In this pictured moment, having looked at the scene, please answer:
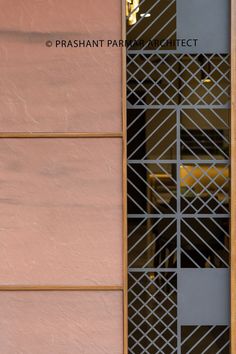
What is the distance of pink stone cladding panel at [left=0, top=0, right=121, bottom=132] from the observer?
3705 millimetres

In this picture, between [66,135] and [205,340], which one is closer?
[66,135]

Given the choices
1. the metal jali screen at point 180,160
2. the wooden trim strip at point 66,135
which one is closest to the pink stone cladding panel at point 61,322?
the metal jali screen at point 180,160

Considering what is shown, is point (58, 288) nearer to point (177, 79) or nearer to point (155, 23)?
point (177, 79)

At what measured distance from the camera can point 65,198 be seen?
3.74 meters

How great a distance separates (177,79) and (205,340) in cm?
211

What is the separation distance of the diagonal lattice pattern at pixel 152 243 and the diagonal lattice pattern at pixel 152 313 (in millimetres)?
98

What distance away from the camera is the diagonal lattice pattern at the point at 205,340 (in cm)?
385

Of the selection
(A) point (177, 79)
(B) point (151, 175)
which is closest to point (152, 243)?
(B) point (151, 175)

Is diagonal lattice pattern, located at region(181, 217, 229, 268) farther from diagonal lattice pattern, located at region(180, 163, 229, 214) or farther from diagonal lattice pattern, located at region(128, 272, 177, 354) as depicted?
diagonal lattice pattern, located at region(128, 272, 177, 354)

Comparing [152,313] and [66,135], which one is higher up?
[66,135]

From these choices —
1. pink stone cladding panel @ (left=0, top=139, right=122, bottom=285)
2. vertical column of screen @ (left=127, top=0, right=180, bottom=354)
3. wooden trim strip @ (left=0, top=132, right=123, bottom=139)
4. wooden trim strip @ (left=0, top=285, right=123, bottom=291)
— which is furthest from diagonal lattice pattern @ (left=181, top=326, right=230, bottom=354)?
wooden trim strip @ (left=0, top=132, right=123, bottom=139)

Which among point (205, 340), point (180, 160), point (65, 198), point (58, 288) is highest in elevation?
point (180, 160)

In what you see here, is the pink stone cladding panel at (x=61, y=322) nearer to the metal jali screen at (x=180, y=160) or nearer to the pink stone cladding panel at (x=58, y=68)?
the metal jali screen at (x=180, y=160)

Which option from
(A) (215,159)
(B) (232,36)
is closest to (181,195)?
(A) (215,159)
